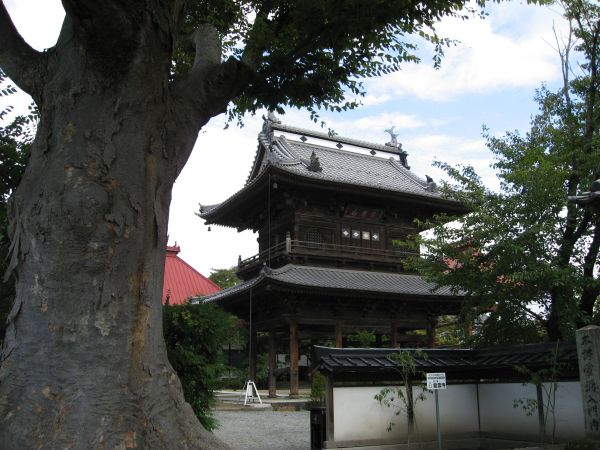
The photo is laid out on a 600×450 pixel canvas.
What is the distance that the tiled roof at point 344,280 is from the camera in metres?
18.3

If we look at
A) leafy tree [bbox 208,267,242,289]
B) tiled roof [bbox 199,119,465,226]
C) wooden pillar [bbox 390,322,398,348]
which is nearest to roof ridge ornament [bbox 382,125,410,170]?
tiled roof [bbox 199,119,465,226]

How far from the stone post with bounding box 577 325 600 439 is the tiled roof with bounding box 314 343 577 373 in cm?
88

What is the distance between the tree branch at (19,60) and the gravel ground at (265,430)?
21.6ft

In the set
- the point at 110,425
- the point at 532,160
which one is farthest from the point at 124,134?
the point at 532,160

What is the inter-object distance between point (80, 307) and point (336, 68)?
469 centimetres

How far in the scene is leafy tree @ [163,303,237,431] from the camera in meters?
7.25

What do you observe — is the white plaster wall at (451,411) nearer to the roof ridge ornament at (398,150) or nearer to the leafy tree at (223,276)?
the roof ridge ornament at (398,150)

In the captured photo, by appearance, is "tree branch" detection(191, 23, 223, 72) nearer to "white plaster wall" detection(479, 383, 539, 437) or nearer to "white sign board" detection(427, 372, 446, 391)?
"white sign board" detection(427, 372, 446, 391)

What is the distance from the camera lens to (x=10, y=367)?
3.59 meters

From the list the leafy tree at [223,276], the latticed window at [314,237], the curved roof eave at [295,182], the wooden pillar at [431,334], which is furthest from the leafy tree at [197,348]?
the leafy tree at [223,276]

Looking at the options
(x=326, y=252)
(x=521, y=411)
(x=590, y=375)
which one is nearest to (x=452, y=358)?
(x=521, y=411)

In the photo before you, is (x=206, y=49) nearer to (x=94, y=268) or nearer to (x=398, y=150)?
(x=94, y=268)

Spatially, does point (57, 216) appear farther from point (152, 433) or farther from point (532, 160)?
point (532, 160)

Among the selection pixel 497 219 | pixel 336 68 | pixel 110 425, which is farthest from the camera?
pixel 497 219
